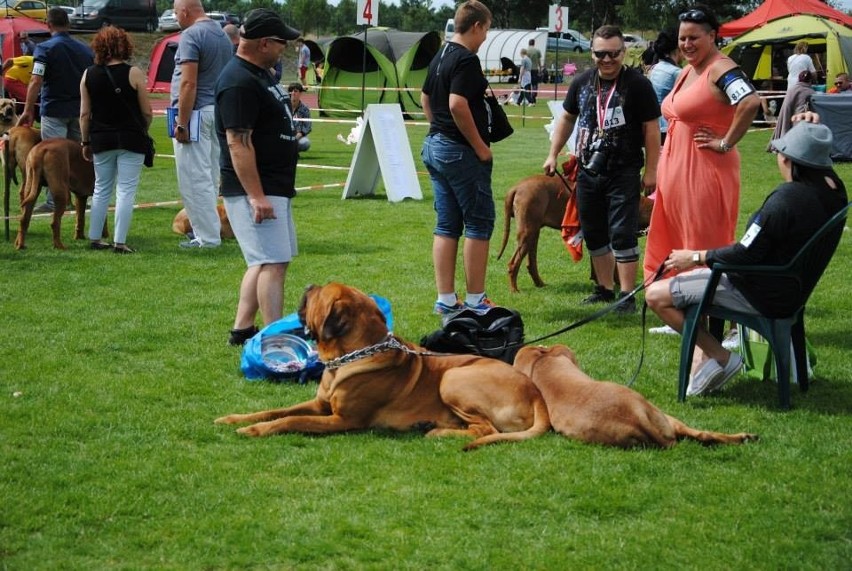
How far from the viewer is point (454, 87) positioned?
6.99 meters

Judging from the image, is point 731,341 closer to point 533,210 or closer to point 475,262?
point 475,262

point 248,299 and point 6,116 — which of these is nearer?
point 248,299

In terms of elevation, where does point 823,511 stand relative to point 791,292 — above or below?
below

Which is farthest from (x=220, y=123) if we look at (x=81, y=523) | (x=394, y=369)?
(x=81, y=523)

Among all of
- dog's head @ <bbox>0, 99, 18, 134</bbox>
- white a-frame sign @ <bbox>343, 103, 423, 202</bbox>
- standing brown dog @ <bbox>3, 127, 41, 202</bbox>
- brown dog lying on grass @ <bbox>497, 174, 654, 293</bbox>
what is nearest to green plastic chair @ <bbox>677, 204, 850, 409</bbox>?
brown dog lying on grass @ <bbox>497, 174, 654, 293</bbox>

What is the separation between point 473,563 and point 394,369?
1599 mm

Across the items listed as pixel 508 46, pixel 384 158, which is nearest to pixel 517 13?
pixel 508 46

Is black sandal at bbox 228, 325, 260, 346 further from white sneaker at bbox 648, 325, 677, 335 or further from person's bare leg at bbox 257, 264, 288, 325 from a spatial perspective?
white sneaker at bbox 648, 325, 677, 335

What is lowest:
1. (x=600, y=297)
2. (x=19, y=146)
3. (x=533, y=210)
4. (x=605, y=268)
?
(x=600, y=297)

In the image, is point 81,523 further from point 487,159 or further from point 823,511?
point 487,159

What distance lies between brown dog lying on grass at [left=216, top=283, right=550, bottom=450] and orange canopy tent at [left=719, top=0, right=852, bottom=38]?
1116 inches

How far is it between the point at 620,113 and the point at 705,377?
7.73ft

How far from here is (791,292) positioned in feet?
17.7

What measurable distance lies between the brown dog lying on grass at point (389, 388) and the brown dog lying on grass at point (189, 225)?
20.0ft
